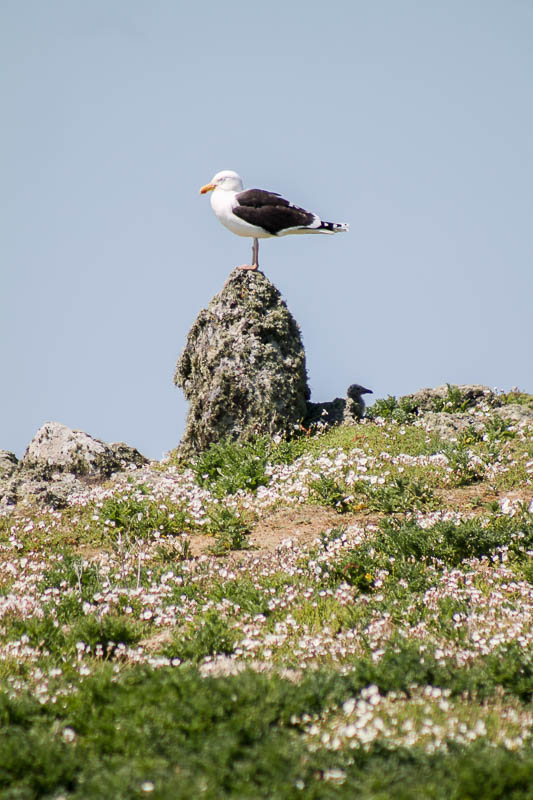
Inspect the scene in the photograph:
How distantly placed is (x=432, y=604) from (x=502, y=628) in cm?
105

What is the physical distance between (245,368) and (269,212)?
3815 mm

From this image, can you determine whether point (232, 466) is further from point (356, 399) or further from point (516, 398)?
point (516, 398)

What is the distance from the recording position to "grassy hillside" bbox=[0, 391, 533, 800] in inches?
204

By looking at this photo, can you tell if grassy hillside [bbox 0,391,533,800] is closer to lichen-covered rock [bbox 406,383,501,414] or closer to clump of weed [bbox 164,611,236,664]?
clump of weed [bbox 164,611,236,664]

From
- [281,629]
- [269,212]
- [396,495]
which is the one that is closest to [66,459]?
[269,212]

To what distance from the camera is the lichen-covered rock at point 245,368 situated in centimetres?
1797

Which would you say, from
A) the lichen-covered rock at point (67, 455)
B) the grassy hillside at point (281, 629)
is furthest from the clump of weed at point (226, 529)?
the lichen-covered rock at point (67, 455)

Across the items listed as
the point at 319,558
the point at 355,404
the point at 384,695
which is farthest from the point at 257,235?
the point at 384,695

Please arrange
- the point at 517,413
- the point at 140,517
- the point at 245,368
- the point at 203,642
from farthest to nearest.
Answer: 1. the point at 517,413
2. the point at 245,368
3. the point at 140,517
4. the point at 203,642

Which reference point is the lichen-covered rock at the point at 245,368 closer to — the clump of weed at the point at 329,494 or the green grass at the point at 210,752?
the clump of weed at the point at 329,494

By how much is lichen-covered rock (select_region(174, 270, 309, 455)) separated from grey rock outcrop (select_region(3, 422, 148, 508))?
1938 millimetres

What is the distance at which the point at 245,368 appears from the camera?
18.0m

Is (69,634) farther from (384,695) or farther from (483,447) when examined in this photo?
(483,447)

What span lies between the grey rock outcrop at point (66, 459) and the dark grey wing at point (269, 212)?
6658 mm
